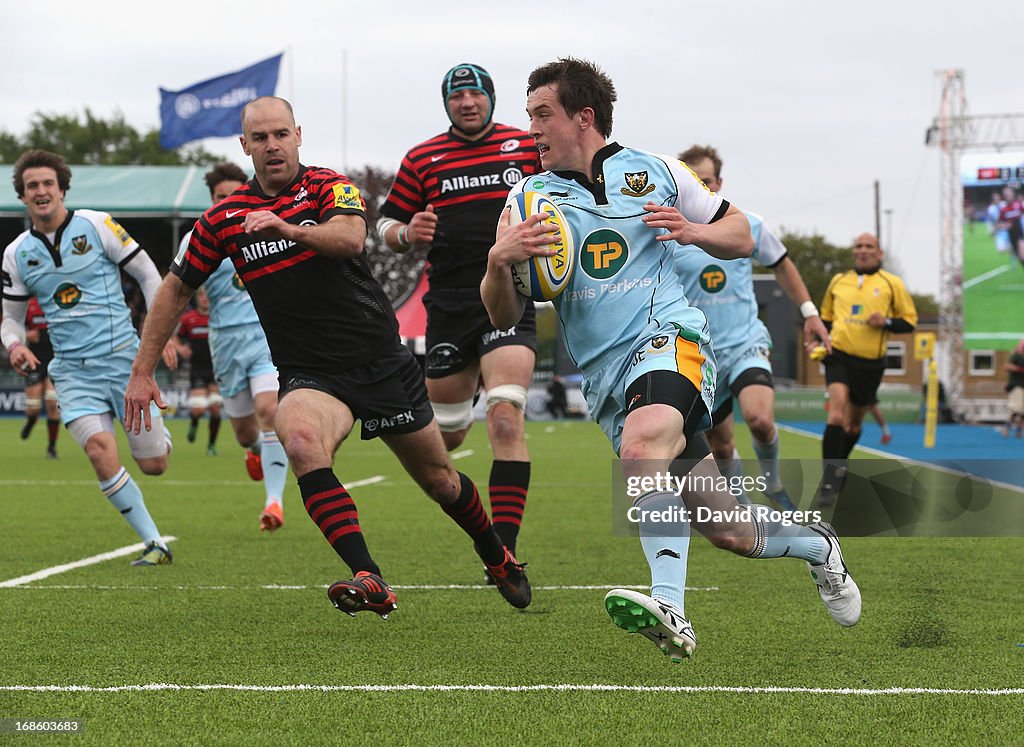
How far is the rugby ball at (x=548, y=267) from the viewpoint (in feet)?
14.9

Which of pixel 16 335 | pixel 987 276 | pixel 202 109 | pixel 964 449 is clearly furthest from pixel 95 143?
pixel 16 335

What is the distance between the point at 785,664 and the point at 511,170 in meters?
3.35

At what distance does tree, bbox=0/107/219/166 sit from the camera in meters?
69.3

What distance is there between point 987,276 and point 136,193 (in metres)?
23.2

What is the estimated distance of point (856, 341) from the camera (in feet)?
38.1

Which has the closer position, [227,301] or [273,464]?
[273,464]

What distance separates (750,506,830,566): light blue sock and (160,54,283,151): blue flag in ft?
108

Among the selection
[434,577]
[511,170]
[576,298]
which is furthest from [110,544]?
[576,298]

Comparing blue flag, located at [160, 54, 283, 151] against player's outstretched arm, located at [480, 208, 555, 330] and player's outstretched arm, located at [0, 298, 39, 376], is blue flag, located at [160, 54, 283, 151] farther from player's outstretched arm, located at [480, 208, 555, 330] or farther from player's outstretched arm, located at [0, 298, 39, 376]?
player's outstretched arm, located at [480, 208, 555, 330]

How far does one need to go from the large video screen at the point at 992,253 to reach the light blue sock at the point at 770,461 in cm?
2862

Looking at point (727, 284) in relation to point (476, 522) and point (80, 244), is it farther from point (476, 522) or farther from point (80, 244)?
point (80, 244)

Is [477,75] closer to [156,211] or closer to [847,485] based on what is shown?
[847,485]

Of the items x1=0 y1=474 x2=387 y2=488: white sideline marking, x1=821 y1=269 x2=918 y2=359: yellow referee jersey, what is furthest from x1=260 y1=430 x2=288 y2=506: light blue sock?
x1=821 y1=269 x2=918 y2=359: yellow referee jersey

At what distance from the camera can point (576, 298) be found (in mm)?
4664
